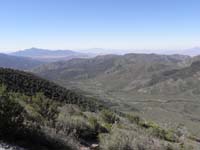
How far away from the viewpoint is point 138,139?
1117 cm

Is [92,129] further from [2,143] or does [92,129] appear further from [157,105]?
[157,105]

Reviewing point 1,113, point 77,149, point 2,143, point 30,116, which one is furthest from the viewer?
point 30,116

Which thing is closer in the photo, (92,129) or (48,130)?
(48,130)

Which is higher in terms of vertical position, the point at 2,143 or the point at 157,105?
the point at 2,143

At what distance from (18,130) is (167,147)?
613 cm

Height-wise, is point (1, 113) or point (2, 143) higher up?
point (1, 113)

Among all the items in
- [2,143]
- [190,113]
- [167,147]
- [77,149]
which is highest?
[2,143]

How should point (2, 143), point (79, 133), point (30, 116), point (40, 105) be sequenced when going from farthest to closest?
point (40, 105)
point (79, 133)
point (30, 116)
point (2, 143)

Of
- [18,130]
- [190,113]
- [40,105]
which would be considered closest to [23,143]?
[18,130]

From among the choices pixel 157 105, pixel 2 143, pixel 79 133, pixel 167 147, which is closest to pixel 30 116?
pixel 79 133

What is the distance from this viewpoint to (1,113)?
28.9ft

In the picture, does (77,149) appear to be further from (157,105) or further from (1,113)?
(157,105)

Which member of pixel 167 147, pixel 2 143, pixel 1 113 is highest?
pixel 1 113

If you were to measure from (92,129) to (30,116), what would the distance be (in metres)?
3.07
